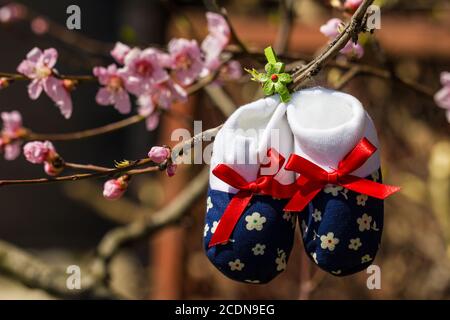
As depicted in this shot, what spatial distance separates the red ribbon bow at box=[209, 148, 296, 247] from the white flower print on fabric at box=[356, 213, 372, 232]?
11 cm

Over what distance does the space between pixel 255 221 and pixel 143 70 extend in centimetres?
47

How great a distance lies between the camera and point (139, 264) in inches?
162

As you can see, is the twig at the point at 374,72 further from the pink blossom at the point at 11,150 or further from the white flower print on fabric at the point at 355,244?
the pink blossom at the point at 11,150

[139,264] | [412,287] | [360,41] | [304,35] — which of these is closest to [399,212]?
[412,287]

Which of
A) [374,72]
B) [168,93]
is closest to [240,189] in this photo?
[168,93]

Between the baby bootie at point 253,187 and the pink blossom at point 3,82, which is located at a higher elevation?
the pink blossom at point 3,82

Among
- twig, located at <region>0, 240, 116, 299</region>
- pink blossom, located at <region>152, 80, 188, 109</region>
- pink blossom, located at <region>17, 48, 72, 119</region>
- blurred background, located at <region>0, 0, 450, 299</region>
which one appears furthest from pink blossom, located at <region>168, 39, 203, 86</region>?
twig, located at <region>0, 240, 116, 299</region>

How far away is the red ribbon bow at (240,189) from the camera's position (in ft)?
3.45

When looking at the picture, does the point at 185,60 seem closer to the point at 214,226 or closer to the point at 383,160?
the point at 214,226

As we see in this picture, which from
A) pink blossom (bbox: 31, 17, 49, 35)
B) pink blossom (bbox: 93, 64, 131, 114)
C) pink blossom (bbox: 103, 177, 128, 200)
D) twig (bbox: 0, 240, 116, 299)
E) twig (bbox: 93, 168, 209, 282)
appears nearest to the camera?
pink blossom (bbox: 103, 177, 128, 200)

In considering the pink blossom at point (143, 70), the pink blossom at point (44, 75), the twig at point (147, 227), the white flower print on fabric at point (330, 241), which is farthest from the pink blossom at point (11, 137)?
the white flower print on fabric at point (330, 241)

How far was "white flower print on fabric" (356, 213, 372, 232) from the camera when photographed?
1062mm

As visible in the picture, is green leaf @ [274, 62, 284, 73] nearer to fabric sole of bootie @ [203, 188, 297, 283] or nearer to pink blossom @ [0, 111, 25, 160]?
fabric sole of bootie @ [203, 188, 297, 283]

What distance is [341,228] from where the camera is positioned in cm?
105
